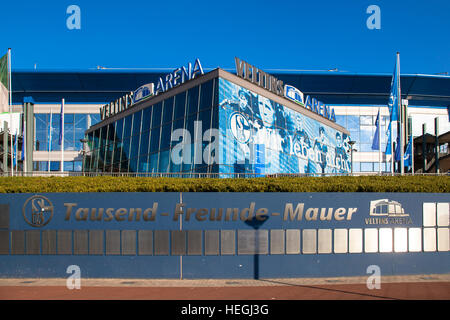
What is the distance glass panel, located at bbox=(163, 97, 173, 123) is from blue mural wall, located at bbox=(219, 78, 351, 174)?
19.1 ft

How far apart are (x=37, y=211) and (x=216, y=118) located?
13067mm

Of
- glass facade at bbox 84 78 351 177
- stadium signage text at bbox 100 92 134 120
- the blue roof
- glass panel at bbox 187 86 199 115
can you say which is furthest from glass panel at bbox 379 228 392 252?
the blue roof

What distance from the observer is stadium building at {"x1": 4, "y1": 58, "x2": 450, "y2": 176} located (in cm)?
2988

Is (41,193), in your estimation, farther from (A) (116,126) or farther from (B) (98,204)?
(A) (116,126)

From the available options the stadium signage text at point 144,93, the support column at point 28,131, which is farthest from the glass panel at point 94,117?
the support column at point 28,131

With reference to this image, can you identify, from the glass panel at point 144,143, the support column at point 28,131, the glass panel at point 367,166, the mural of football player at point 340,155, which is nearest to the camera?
the support column at point 28,131

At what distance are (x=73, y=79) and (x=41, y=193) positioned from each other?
42555 millimetres

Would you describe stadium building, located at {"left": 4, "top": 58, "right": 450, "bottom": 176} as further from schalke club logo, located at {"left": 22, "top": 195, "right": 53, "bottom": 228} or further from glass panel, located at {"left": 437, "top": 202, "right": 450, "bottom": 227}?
glass panel, located at {"left": 437, "top": 202, "right": 450, "bottom": 227}

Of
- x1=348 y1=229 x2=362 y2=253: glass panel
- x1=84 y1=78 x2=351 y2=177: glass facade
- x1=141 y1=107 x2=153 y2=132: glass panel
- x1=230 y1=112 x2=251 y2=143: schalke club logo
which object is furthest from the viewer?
x1=141 y1=107 x2=153 y2=132: glass panel

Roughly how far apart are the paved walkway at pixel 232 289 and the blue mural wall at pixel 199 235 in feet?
2.30

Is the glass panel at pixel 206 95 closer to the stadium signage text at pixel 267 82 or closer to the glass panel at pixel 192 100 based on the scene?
the glass panel at pixel 192 100

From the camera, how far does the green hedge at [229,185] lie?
20438 millimetres

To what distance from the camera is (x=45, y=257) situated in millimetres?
19766

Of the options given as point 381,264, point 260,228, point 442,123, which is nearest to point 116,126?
point 260,228
